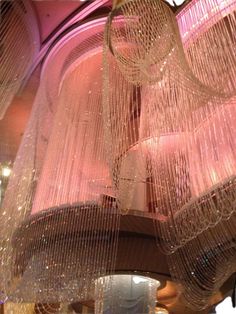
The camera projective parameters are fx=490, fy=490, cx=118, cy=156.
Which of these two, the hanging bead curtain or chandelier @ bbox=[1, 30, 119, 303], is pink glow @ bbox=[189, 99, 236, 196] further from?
the hanging bead curtain

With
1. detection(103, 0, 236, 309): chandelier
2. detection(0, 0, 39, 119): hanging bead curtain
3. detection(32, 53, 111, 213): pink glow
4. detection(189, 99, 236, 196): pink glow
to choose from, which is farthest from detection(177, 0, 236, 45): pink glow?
detection(0, 0, 39, 119): hanging bead curtain

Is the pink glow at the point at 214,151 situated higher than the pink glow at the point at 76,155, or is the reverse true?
the pink glow at the point at 76,155

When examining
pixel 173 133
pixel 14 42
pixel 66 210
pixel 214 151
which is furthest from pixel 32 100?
pixel 214 151

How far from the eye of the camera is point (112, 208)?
4.56ft

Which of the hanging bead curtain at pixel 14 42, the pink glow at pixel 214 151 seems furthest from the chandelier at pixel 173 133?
the hanging bead curtain at pixel 14 42

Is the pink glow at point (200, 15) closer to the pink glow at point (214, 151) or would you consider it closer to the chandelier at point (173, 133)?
the chandelier at point (173, 133)

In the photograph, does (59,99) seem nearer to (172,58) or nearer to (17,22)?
(17,22)

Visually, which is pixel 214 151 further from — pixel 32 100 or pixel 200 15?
pixel 32 100

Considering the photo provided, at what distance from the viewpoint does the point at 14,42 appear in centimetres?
142

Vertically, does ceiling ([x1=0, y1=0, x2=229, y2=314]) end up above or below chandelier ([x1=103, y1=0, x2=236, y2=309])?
above

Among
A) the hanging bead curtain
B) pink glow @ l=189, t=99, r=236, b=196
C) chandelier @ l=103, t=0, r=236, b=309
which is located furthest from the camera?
the hanging bead curtain

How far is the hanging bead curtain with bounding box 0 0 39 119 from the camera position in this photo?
4.52 ft

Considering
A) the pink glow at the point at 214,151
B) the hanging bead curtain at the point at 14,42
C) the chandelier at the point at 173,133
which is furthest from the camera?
the hanging bead curtain at the point at 14,42

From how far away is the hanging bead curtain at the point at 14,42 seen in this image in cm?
138
